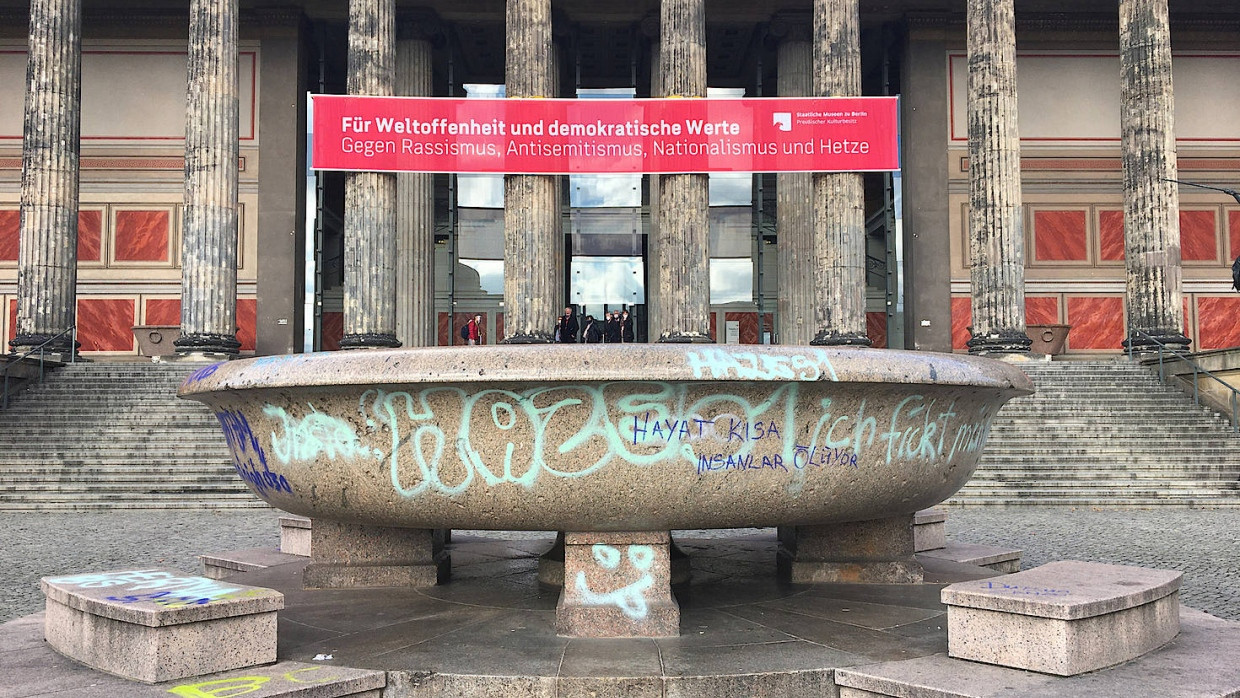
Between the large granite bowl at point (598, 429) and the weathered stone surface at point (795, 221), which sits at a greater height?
the weathered stone surface at point (795, 221)

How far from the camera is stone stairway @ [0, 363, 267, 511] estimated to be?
13.7 metres

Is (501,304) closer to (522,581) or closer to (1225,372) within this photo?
(1225,372)

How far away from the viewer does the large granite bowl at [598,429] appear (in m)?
3.30

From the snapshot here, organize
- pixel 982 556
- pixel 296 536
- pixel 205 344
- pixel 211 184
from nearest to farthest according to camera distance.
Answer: pixel 982 556 → pixel 296 536 → pixel 205 344 → pixel 211 184

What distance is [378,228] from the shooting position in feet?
69.4

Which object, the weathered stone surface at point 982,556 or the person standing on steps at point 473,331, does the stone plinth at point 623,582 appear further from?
the person standing on steps at point 473,331

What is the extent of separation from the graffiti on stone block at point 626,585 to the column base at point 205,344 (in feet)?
60.8

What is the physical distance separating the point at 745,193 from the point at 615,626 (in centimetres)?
2667

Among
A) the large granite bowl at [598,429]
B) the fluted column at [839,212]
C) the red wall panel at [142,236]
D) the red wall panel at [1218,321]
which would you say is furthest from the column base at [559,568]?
the red wall panel at [1218,321]

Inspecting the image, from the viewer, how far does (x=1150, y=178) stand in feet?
71.1

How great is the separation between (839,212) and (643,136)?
453cm

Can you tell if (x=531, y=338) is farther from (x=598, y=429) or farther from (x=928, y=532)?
(x=598, y=429)

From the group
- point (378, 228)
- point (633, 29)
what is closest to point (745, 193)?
point (633, 29)

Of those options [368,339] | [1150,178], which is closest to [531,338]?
[368,339]
